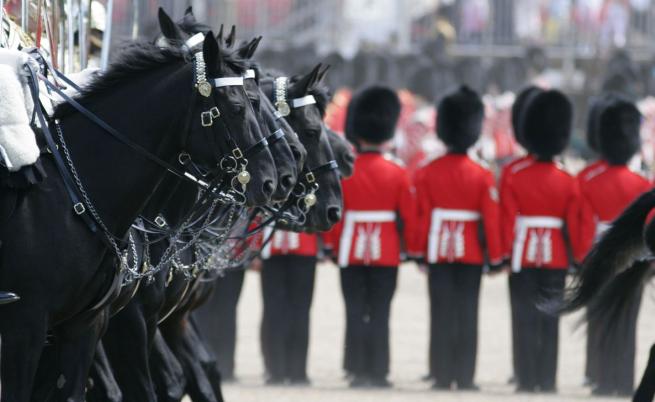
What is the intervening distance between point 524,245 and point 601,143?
2.95ft

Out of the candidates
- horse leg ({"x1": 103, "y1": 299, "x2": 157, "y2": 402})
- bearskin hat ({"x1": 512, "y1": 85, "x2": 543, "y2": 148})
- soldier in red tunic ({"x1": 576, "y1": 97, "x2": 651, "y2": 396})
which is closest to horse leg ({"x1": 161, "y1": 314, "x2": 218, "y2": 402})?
horse leg ({"x1": 103, "y1": 299, "x2": 157, "y2": 402})

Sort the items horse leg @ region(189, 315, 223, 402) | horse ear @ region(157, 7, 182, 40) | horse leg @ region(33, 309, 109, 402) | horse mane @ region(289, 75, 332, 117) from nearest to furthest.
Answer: horse leg @ region(33, 309, 109, 402) → horse ear @ region(157, 7, 182, 40) → horse leg @ region(189, 315, 223, 402) → horse mane @ region(289, 75, 332, 117)

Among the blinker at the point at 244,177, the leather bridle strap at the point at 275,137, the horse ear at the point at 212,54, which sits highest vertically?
the horse ear at the point at 212,54

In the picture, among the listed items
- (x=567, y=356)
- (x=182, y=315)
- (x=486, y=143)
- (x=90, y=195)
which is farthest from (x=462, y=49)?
(x=90, y=195)

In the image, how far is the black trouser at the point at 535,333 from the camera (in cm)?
984

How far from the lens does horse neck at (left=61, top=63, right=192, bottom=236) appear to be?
5504 millimetres

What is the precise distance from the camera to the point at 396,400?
29.8 feet

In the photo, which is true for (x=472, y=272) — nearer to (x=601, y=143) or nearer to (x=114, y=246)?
(x=601, y=143)

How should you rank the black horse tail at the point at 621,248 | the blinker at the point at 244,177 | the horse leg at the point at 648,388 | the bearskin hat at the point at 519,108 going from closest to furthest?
the blinker at the point at 244,177 → the horse leg at the point at 648,388 → the black horse tail at the point at 621,248 → the bearskin hat at the point at 519,108

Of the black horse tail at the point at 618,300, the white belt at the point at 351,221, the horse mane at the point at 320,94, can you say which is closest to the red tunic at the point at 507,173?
the white belt at the point at 351,221

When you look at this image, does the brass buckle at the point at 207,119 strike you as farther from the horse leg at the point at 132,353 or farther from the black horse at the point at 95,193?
the horse leg at the point at 132,353

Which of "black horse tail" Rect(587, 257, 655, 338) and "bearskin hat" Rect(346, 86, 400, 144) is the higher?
"bearskin hat" Rect(346, 86, 400, 144)

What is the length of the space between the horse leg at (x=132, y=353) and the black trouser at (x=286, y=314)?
3574 millimetres

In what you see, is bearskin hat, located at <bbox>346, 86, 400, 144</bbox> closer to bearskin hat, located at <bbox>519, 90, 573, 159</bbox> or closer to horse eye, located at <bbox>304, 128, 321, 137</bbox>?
bearskin hat, located at <bbox>519, 90, 573, 159</bbox>
